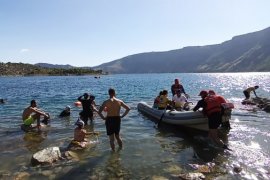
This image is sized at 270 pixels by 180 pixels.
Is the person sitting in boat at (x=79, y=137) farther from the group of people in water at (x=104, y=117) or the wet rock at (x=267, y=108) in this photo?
the wet rock at (x=267, y=108)

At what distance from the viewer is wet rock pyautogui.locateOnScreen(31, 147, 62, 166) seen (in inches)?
467

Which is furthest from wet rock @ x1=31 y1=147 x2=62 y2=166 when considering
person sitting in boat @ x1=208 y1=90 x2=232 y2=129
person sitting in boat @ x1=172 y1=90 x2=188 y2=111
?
person sitting in boat @ x1=172 y1=90 x2=188 y2=111

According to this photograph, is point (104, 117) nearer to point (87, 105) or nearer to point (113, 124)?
point (113, 124)

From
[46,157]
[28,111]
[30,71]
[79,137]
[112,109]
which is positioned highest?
[112,109]

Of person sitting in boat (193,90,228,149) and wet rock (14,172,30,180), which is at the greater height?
person sitting in boat (193,90,228,149)

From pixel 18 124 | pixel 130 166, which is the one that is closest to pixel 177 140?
pixel 130 166

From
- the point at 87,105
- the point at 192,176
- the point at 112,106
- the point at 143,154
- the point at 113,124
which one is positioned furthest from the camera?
the point at 87,105

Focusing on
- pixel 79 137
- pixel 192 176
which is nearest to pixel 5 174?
pixel 79 137

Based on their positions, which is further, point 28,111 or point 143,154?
point 28,111

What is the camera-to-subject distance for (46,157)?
12102mm

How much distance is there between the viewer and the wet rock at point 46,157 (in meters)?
11.9

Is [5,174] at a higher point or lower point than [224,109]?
lower

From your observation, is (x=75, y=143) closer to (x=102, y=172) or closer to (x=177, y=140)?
(x=102, y=172)

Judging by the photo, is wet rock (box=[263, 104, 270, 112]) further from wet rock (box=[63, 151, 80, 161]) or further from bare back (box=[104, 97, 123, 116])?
wet rock (box=[63, 151, 80, 161])
